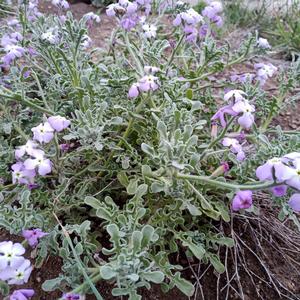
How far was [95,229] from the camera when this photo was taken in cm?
193

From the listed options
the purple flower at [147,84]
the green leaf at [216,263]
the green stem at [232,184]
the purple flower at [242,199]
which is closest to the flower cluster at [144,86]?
the purple flower at [147,84]

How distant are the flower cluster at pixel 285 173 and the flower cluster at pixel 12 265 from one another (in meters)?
0.72

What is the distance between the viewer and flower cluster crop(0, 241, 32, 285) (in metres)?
1.34

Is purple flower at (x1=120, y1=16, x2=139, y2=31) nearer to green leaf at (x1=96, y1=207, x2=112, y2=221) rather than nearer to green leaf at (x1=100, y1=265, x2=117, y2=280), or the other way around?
green leaf at (x1=96, y1=207, x2=112, y2=221)

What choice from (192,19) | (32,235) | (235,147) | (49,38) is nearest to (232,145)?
(235,147)

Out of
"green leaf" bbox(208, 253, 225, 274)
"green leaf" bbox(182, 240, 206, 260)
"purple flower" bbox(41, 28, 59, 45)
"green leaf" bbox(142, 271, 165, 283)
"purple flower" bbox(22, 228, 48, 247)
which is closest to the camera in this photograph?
"green leaf" bbox(142, 271, 165, 283)

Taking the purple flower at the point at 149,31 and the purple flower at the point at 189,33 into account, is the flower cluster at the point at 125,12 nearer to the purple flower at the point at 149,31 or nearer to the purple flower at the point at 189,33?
the purple flower at the point at 149,31

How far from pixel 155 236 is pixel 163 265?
0.16 meters

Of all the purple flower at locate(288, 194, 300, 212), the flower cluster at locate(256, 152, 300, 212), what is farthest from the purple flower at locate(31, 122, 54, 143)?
the purple flower at locate(288, 194, 300, 212)

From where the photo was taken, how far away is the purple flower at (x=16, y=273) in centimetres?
135

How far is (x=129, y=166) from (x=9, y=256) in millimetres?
675

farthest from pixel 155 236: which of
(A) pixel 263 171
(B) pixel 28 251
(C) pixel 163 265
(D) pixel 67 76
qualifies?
(D) pixel 67 76

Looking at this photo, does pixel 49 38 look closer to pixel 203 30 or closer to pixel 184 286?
pixel 203 30

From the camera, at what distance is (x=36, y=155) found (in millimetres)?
1563
